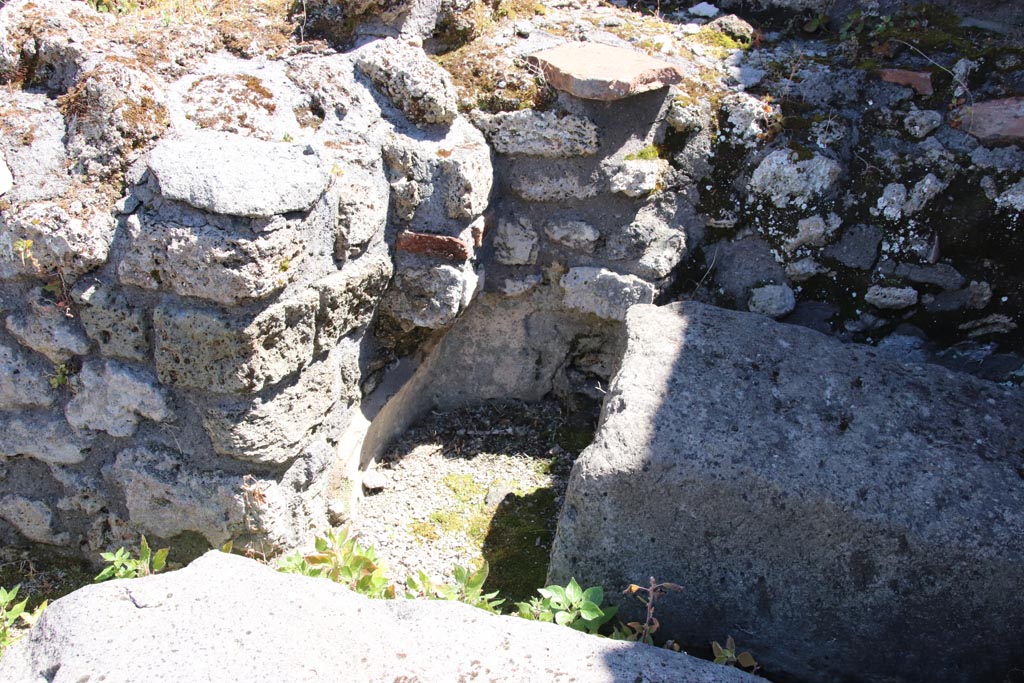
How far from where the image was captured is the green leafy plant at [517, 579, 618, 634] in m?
1.85

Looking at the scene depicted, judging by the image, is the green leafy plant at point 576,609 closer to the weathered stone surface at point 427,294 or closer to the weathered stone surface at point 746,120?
the weathered stone surface at point 427,294

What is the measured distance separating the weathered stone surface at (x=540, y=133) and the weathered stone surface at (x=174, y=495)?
52.4 inches

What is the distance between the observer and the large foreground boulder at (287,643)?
1.51m

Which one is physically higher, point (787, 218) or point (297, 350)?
point (787, 218)

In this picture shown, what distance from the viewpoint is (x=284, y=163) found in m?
2.02

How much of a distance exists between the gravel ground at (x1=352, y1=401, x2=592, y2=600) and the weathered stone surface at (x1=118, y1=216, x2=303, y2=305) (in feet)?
3.19

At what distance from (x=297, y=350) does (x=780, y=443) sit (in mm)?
1279

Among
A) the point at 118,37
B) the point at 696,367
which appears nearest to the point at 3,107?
the point at 118,37

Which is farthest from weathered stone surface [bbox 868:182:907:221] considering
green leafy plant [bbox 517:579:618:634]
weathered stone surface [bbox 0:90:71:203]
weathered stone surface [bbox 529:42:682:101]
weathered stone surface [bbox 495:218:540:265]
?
weathered stone surface [bbox 0:90:71:203]

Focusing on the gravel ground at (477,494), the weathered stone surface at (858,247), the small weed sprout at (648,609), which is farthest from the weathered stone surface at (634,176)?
the small weed sprout at (648,609)

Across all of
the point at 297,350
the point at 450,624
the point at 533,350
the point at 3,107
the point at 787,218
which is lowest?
the point at 533,350

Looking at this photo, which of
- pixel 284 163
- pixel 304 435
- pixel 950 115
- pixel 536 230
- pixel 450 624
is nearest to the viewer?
pixel 450 624

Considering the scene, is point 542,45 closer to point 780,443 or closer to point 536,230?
point 536,230

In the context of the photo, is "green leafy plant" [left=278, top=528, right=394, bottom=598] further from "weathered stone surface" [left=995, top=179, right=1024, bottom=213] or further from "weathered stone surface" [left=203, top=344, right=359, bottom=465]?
"weathered stone surface" [left=995, top=179, right=1024, bottom=213]
